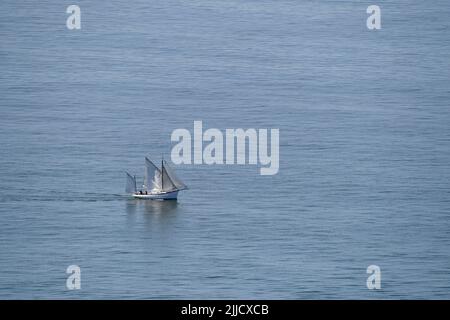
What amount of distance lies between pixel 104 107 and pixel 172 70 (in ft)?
55.2

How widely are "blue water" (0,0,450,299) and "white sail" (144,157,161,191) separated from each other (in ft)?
5.03

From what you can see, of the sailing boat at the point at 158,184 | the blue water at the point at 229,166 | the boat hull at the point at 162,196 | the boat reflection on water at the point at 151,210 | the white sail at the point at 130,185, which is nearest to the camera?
the blue water at the point at 229,166

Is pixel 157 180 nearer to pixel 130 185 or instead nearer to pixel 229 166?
pixel 130 185

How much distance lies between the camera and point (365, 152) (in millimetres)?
90750

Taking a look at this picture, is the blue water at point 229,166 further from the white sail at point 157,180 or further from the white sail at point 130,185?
the white sail at point 157,180

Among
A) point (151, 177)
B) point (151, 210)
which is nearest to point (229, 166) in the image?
point (151, 177)

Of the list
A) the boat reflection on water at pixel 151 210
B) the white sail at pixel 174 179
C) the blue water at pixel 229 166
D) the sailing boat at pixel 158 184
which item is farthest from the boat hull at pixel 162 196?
the blue water at pixel 229 166

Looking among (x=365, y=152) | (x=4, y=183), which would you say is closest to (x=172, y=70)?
(x=365, y=152)

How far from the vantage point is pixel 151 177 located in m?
78.8

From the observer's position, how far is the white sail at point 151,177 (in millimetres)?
78438

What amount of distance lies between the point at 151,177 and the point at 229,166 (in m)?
9.80

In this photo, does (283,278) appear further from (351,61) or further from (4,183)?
(351,61)

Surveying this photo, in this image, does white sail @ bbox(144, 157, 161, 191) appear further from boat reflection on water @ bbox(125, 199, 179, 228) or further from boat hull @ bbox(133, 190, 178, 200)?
boat reflection on water @ bbox(125, 199, 179, 228)

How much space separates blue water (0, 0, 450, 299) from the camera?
197ft
